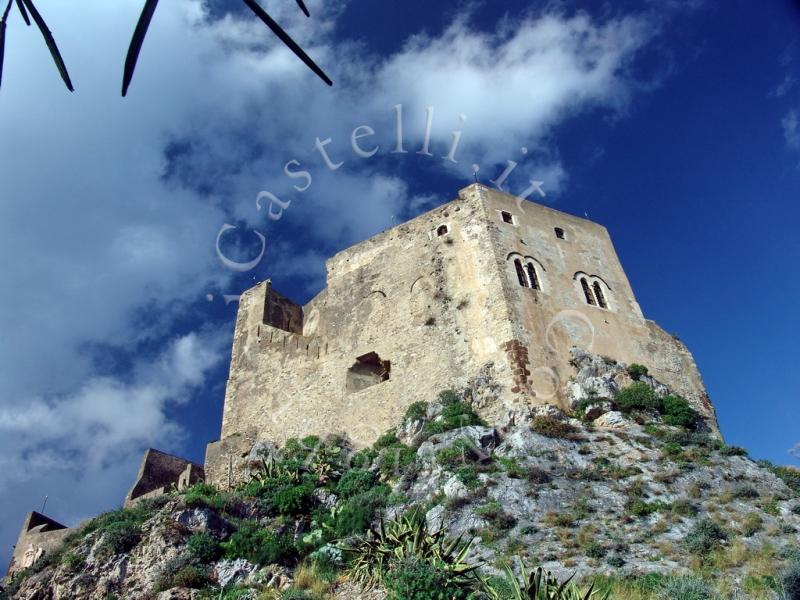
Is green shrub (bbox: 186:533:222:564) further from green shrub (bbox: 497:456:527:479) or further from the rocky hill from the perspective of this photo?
green shrub (bbox: 497:456:527:479)

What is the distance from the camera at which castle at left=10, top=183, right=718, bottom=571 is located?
78.2 ft

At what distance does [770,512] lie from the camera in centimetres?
1611

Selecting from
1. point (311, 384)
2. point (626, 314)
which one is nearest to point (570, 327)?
point (626, 314)

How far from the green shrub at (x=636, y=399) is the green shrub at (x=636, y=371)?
1540mm

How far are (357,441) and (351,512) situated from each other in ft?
20.3

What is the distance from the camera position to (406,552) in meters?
12.4

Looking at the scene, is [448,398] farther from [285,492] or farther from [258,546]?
[258,546]

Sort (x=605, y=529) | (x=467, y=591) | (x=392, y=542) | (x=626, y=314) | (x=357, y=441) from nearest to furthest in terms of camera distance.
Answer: (x=467, y=591)
(x=392, y=542)
(x=605, y=529)
(x=357, y=441)
(x=626, y=314)

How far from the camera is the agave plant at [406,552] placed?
11805 mm

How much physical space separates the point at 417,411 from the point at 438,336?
336 cm

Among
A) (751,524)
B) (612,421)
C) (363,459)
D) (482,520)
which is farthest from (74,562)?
(751,524)

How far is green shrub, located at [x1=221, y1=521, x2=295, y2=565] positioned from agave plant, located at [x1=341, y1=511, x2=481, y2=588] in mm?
2975

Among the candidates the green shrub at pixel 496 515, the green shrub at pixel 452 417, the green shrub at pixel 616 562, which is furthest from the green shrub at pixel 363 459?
the green shrub at pixel 616 562

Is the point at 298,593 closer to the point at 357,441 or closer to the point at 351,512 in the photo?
the point at 351,512
